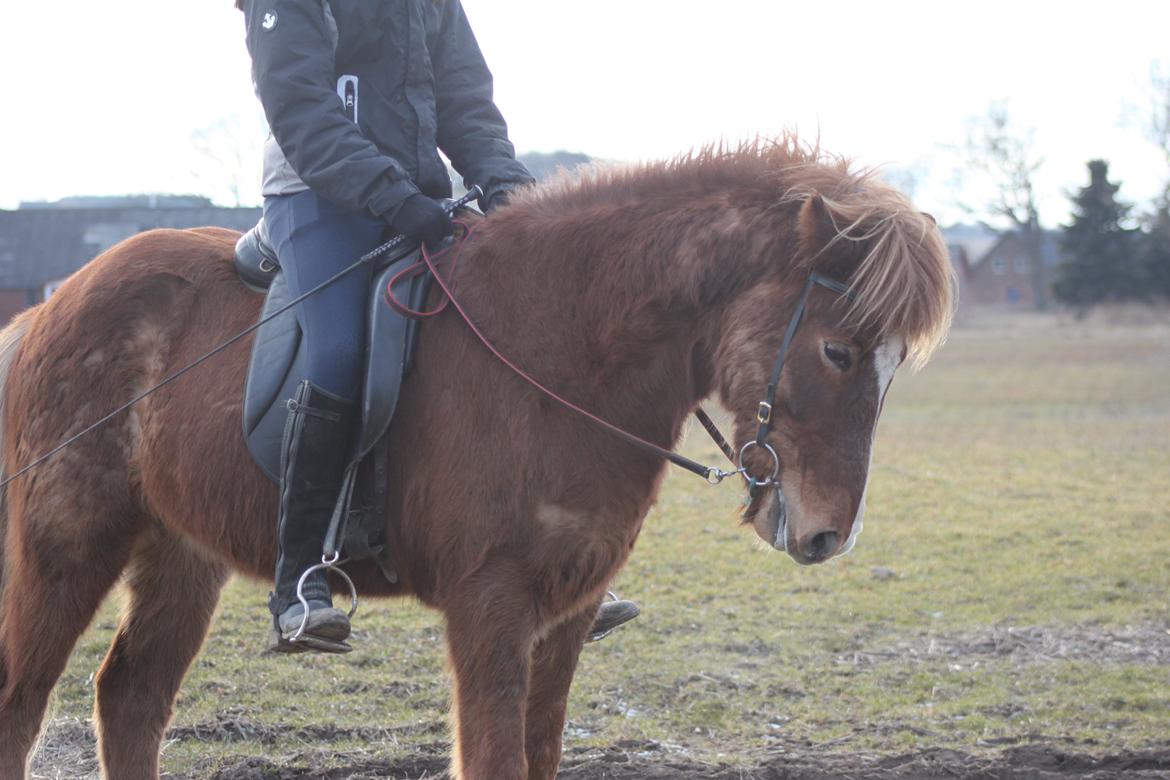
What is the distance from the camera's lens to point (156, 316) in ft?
13.2

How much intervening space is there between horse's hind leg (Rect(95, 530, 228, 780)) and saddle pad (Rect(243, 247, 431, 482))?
901 millimetres

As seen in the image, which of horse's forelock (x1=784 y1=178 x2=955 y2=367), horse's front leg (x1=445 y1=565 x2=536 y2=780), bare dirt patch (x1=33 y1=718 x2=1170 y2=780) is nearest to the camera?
horse's forelock (x1=784 y1=178 x2=955 y2=367)

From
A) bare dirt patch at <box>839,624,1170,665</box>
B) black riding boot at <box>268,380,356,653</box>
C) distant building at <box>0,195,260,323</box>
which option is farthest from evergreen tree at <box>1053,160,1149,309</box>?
black riding boot at <box>268,380,356,653</box>

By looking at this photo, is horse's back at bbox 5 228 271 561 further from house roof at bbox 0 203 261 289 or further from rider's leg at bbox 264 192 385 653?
house roof at bbox 0 203 261 289

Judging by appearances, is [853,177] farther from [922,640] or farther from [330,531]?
[922,640]

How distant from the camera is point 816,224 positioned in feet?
10.7

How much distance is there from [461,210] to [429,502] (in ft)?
3.58

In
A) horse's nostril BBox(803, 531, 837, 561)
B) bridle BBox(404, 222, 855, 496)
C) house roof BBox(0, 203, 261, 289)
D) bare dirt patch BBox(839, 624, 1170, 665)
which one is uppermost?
house roof BBox(0, 203, 261, 289)

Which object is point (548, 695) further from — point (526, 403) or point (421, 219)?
point (421, 219)

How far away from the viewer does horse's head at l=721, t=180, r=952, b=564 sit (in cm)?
320

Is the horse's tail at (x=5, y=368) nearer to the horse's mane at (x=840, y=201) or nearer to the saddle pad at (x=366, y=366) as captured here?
the saddle pad at (x=366, y=366)

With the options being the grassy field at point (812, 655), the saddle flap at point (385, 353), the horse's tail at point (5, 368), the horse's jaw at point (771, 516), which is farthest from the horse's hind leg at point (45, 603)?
the horse's jaw at point (771, 516)

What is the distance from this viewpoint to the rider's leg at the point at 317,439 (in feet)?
11.5

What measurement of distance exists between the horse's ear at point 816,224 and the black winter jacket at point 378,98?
1.22 meters
